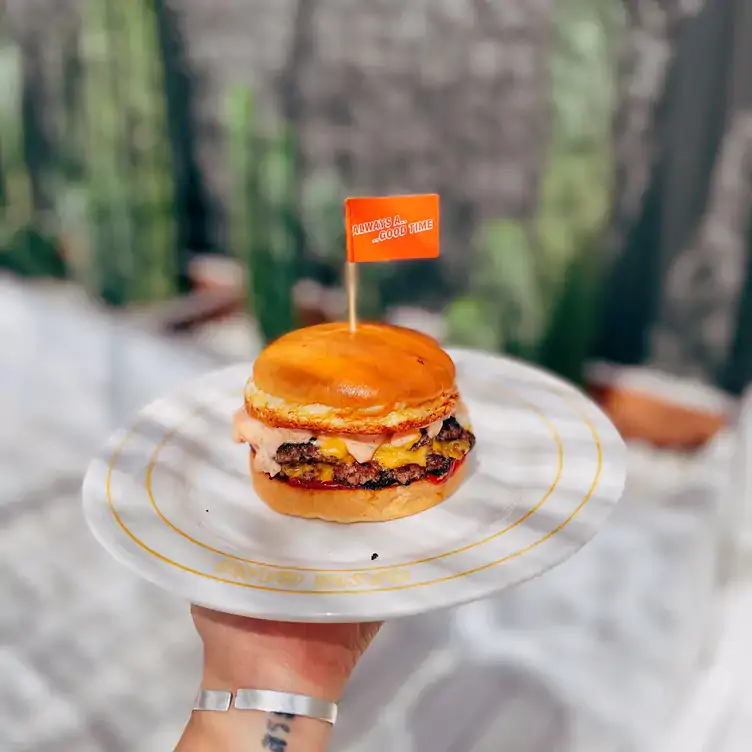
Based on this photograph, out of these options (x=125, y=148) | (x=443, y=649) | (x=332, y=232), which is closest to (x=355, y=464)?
(x=443, y=649)

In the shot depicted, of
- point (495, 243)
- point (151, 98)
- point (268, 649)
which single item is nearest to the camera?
point (268, 649)

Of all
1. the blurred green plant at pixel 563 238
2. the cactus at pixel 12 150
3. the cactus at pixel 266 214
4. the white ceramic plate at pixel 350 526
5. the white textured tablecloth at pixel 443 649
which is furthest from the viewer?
the cactus at pixel 12 150

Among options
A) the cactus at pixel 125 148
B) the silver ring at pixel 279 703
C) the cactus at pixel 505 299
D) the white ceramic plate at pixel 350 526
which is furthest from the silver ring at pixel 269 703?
the cactus at pixel 125 148

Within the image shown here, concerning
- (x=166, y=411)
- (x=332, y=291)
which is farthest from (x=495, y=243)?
(x=166, y=411)

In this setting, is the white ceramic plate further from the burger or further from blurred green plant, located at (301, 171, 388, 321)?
blurred green plant, located at (301, 171, 388, 321)

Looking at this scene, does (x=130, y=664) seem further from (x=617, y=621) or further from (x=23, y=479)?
(x=617, y=621)

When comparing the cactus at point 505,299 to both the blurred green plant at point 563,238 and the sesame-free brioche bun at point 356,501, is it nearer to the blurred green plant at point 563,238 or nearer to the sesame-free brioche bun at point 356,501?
the blurred green plant at point 563,238
